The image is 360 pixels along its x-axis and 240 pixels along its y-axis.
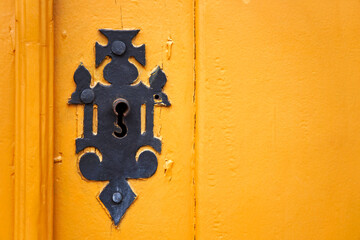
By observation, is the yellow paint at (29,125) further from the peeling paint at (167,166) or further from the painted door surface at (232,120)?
the peeling paint at (167,166)

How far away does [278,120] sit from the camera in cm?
66

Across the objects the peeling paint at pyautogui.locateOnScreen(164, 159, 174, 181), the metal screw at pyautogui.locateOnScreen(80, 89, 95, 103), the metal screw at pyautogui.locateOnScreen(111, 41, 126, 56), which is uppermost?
the metal screw at pyautogui.locateOnScreen(111, 41, 126, 56)

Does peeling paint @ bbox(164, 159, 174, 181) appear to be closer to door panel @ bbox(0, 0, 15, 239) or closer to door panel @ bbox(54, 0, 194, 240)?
door panel @ bbox(54, 0, 194, 240)

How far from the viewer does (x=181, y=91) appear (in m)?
0.66

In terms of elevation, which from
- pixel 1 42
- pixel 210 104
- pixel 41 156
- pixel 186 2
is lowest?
pixel 41 156

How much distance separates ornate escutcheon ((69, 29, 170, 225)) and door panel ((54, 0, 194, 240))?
0.02m

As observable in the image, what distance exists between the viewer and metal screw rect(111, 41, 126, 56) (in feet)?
2.08

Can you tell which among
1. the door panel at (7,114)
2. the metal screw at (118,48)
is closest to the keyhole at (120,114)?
the metal screw at (118,48)

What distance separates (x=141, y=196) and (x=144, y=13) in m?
0.42

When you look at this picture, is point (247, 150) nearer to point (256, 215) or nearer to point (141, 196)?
point (256, 215)

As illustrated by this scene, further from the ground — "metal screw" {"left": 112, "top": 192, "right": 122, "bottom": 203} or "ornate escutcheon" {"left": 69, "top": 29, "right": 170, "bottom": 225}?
"ornate escutcheon" {"left": 69, "top": 29, "right": 170, "bottom": 225}

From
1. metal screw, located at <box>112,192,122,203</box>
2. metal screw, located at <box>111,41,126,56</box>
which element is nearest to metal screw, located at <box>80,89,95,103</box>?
metal screw, located at <box>111,41,126,56</box>

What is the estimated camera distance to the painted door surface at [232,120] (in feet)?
2.08

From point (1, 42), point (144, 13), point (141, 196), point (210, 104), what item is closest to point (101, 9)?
point (144, 13)
